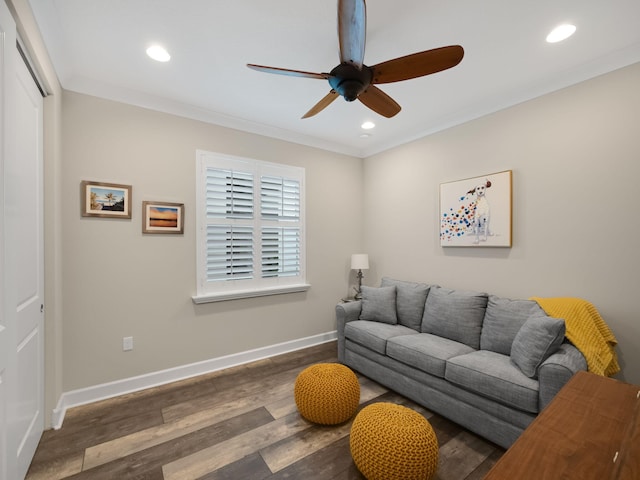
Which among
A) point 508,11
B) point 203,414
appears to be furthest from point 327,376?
point 508,11

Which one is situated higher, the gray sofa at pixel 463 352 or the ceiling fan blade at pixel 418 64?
the ceiling fan blade at pixel 418 64

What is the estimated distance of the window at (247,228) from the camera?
3125 millimetres

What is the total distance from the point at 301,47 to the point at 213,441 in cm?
288

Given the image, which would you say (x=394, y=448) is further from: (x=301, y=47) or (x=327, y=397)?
(x=301, y=47)

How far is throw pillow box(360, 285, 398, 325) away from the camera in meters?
3.25

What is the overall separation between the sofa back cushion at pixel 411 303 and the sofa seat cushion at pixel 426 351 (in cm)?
33

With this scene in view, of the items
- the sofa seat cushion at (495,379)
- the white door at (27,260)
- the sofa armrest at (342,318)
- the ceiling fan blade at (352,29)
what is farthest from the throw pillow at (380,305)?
the white door at (27,260)

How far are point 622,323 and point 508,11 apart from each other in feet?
7.65

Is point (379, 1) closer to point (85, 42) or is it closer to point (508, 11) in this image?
point (508, 11)

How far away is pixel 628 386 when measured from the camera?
1175mm

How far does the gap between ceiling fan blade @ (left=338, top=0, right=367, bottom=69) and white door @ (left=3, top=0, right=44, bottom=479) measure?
1.63 m

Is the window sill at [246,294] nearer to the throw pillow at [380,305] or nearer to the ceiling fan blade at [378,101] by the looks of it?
the throw pillow at [380,305]

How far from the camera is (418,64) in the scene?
1.62 m

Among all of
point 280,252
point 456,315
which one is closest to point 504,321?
point 456,315
